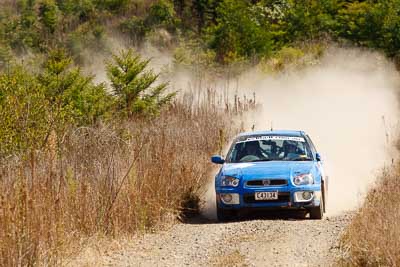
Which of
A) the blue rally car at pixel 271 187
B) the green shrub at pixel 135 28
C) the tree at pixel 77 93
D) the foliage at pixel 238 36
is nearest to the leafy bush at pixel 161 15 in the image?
the green shrub at pixel 135 28

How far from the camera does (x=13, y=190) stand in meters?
9.31

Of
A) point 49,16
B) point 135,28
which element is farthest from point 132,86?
point 49,16

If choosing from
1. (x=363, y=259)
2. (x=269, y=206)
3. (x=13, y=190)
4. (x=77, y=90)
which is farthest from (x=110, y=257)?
(x=77, y=90)

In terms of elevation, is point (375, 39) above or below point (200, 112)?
above

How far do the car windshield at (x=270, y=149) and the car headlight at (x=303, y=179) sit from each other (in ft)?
3.21

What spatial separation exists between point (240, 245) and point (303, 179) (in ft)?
10.7

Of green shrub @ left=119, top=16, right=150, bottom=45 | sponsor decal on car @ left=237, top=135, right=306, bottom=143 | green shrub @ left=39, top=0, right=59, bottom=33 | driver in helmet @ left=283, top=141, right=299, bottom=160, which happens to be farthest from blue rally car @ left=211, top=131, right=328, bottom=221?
green shrub @ left=39, top=0, right=59, bottom=33

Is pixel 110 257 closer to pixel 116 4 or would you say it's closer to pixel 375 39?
pixel 375 39

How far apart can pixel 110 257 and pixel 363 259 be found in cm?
326

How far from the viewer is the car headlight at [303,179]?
14469mm

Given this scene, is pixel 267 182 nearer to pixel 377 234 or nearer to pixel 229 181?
pixel 229 181

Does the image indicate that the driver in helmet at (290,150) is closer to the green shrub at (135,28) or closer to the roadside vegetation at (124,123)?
the roadside vegetation at (124,123)

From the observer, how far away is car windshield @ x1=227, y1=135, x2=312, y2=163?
51.3 feet

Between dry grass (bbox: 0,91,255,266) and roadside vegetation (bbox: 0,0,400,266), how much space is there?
0.06 ft
